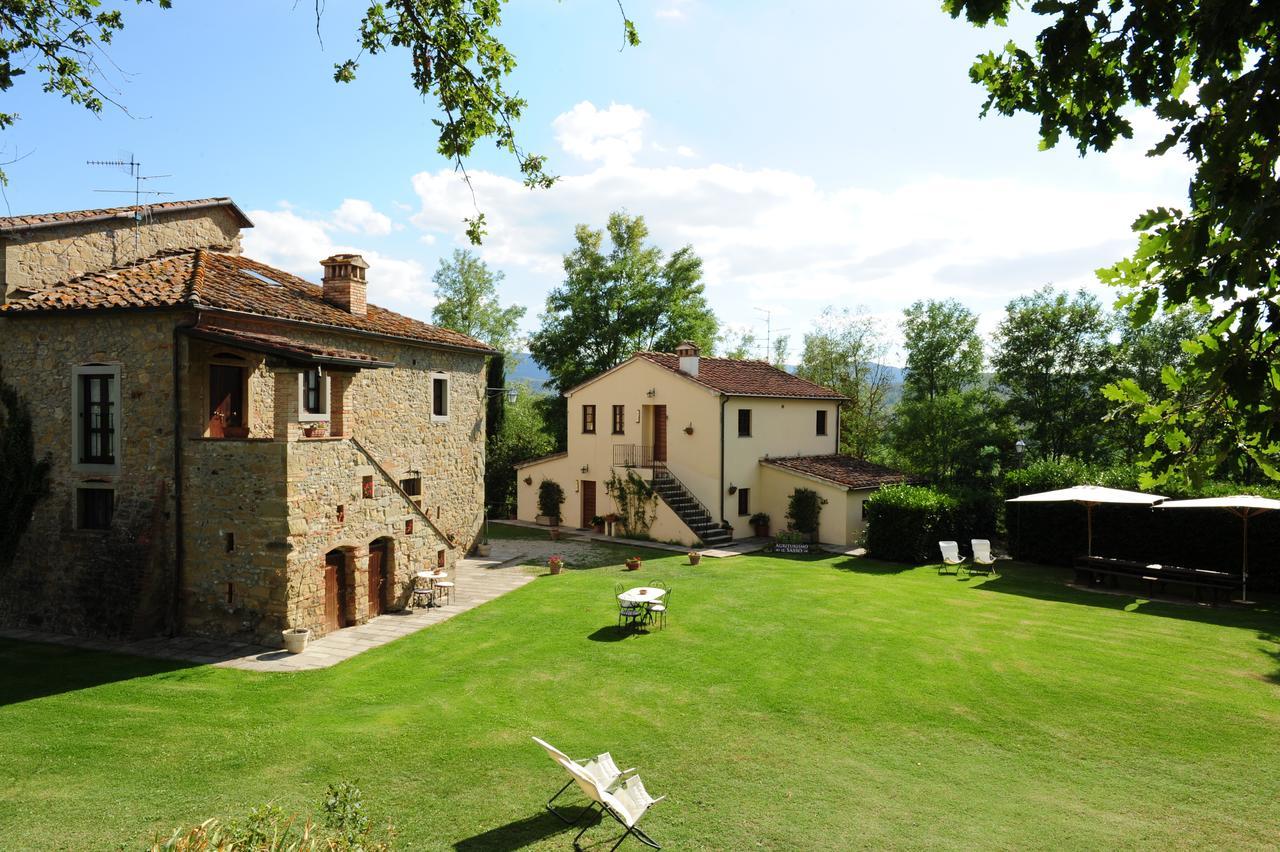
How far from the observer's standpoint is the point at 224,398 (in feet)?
48.5

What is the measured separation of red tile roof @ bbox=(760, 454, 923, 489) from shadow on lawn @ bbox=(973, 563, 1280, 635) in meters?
6.03

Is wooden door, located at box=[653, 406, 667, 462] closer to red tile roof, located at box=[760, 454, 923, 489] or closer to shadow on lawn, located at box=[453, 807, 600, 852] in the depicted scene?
red tile roof, located at box=[760, 454, 923, 489]

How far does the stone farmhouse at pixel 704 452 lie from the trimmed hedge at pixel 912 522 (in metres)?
2.41

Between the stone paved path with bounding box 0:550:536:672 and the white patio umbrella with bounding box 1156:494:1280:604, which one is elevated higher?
the white patio umbrella with bounding box 1156:494:1280:604

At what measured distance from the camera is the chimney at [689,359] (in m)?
26.7

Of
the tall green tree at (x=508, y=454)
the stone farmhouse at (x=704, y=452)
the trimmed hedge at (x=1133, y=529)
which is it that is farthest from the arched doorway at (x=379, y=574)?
the trimmed hedge at (x=1133, y=529)

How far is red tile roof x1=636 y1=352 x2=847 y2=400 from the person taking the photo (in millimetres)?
26453

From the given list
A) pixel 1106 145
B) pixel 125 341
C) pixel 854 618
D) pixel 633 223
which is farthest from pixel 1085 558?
pixel 633 223

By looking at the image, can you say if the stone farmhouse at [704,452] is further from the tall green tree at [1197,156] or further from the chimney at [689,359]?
the tall green tree at [1197,156]

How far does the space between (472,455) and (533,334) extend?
19849 millimetres

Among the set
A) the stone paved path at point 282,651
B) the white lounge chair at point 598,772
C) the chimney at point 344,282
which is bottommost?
the stone paved path at point 282,651

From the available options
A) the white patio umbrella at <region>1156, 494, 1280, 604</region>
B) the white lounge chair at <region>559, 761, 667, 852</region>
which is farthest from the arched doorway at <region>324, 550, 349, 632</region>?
the white patio umbrella at <region>1156, 494, 1280, 604</region>

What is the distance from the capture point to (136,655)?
1255 cm

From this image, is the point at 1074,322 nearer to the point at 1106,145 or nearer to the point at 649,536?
the point at 649,536
